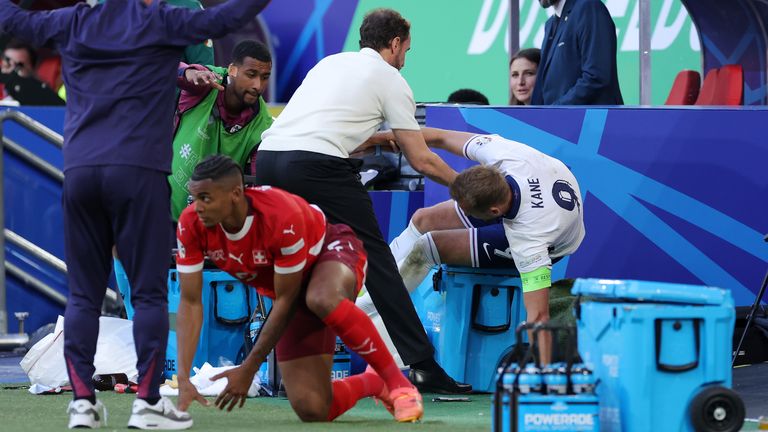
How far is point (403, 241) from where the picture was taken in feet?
24.0

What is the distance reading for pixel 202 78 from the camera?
691 centimetres

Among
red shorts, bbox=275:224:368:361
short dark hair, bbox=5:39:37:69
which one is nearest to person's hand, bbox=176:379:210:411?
red shorts, bbox=275:224:368:361

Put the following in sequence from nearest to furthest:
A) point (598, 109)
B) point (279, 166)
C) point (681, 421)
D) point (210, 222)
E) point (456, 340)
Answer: point (681, 421) → point (210, 222) → point (279, 166) → point (456, 340) → point (598, 109)

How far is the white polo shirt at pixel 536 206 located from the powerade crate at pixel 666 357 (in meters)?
1.61

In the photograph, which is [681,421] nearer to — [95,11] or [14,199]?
[95,11]

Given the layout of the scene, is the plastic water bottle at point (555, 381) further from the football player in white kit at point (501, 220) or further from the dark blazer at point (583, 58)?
the dark blazer at point (583, 58)

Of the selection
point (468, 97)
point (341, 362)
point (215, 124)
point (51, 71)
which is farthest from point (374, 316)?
point (51, 71)

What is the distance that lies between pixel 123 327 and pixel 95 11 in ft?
7.81

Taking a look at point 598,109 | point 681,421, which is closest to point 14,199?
point 598,109

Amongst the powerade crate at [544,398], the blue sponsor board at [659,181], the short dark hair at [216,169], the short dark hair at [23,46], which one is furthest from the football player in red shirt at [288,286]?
the short dark hair at [23,46]

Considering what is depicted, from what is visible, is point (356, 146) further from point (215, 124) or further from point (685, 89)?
point (685, 89)

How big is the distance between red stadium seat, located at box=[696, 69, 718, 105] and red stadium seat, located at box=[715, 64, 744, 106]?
3 cm

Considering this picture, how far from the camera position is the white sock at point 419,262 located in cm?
714

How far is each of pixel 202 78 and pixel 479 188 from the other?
1513 millimetres
